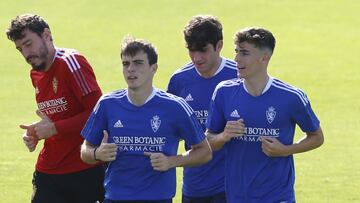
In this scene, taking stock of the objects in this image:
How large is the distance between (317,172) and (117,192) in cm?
795

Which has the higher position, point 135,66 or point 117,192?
point 135,66

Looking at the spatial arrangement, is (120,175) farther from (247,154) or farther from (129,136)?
(247,154)

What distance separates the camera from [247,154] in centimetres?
877

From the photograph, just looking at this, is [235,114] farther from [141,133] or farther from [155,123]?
[141,133]

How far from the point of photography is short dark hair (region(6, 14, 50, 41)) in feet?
31.3

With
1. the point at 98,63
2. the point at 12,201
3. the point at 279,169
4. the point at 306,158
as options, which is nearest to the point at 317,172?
the point at 306,158

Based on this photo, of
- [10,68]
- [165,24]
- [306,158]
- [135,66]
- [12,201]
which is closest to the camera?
[135,66]

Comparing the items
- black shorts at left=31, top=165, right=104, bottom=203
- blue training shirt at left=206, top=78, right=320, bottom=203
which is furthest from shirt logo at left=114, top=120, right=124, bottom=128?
black shorts at left=31, top=165, right=104, bottom=203

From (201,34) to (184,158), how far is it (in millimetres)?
1497

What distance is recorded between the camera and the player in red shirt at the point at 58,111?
31.3 ft

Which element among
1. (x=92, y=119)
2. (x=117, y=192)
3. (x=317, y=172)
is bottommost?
(x=317, y=172)

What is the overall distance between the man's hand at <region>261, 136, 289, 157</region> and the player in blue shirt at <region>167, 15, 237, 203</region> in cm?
113

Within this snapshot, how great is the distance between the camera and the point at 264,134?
8.73m

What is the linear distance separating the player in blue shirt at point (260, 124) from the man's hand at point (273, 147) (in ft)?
0.04
